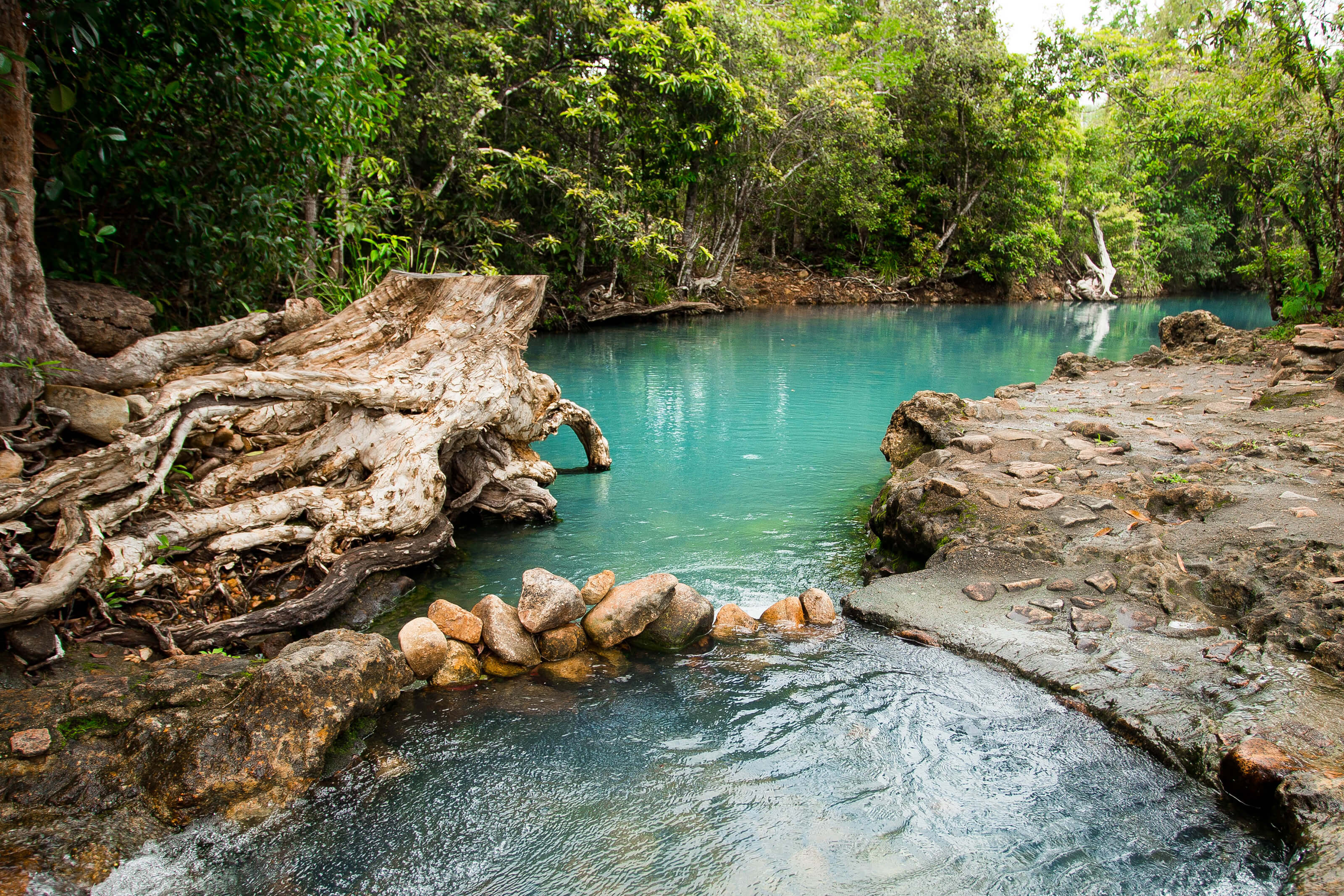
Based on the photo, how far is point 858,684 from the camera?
386 centimetres

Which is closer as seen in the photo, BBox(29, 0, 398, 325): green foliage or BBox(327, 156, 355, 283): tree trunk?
BBox(29, 0, 398, 325): green foliage

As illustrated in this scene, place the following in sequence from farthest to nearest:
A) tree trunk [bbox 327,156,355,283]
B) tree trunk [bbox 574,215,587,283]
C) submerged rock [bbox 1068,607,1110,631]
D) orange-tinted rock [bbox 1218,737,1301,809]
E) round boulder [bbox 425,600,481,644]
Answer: tree trunk [bbox 574,215,587,283], tree trunk [bbox 327,156,355,283], round boulder [bbox 425,600,481,644], submerged rock [bbox 1068,607,1110,631], orange-tinted rock [bbox 1218,737,1301,809]

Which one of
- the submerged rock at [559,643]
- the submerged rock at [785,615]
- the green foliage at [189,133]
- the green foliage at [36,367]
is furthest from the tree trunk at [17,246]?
the submerged rock at [785,615]

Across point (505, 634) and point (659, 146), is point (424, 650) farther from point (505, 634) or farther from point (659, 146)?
point (659, 146)

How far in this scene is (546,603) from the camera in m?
4.25

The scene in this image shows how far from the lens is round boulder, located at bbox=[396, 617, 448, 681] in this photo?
3.96 m

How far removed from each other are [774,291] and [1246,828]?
28.4m

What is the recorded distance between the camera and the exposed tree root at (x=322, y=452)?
158 inches

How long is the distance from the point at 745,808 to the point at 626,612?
1472 mm

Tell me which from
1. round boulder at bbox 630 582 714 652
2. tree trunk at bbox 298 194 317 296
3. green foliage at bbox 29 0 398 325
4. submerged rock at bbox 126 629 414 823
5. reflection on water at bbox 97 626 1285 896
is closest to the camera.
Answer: reflection on water at bbox 97 626 1285 896

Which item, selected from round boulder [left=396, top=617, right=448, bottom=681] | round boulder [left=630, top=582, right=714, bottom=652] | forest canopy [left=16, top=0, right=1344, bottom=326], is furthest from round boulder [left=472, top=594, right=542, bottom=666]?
forest canopy [left=16, top=0, right=1344, bottom=326]

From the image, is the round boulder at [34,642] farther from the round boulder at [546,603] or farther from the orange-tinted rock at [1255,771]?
the orange-tinted rock at [1255,771]

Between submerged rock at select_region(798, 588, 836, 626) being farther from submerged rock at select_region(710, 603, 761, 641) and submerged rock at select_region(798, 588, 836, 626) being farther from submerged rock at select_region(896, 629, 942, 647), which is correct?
submerged rock at select_region(896, 629, 942, 647)

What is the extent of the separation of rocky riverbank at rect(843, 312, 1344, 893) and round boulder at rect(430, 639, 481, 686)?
2170 mm
